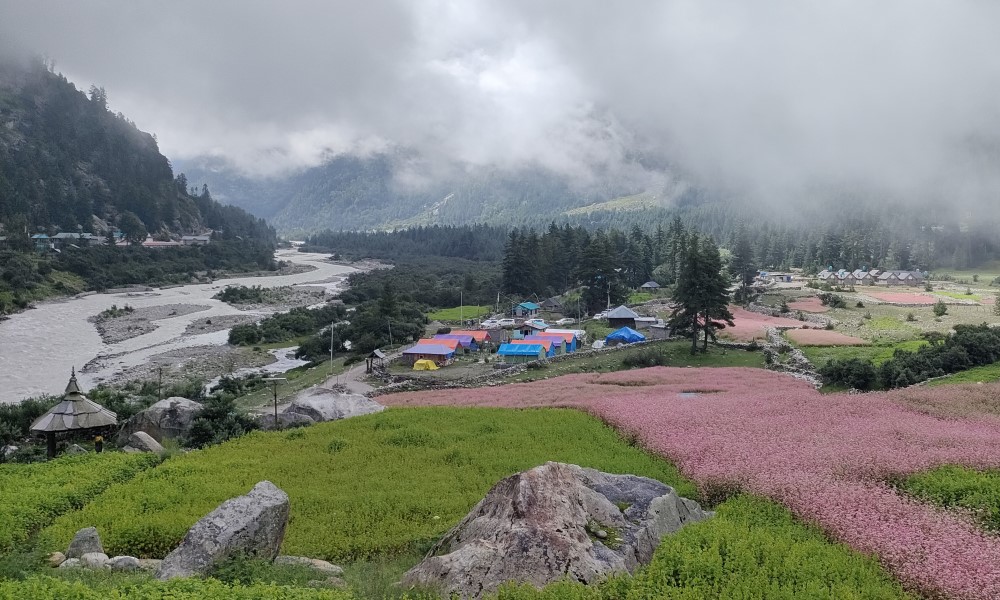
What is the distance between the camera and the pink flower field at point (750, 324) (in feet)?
185

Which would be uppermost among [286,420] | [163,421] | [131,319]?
[163,421]

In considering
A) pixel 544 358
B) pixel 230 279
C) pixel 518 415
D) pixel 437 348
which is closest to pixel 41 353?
pixel 437 348

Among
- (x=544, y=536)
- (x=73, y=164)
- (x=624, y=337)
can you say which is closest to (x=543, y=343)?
(x=624, y=337)

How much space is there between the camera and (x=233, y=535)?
10117 mm

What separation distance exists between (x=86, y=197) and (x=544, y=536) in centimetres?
18692

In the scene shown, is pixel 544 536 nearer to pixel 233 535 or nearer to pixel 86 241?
pixel 233 535

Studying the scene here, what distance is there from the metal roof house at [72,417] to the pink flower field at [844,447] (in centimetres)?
1529

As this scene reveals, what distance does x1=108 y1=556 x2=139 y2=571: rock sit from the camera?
11.1m

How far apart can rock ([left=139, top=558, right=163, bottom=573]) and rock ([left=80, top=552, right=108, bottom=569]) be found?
0.62m

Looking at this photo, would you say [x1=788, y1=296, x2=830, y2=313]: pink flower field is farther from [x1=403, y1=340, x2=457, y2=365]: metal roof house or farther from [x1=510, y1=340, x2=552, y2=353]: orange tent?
[x1=403, y1=340, x2=457, y2=365]: metal roof house

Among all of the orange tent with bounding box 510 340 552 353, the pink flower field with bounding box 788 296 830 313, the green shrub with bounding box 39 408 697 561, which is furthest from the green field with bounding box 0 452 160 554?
the pink flower field with bounding box 788 296 830 313

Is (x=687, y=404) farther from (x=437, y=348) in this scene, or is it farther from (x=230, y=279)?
(x=230, y=279)

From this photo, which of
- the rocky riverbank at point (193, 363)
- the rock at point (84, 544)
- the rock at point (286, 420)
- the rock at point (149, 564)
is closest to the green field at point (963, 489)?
the rock at point (149, 564)

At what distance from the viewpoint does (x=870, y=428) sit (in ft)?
60.7
